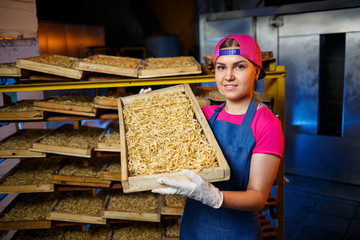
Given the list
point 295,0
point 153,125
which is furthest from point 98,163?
point 295,0

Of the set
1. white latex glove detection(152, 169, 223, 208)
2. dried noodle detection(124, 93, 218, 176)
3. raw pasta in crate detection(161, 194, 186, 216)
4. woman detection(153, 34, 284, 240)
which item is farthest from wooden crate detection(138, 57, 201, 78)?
white latex glove detection(152, 169, 223, 208)

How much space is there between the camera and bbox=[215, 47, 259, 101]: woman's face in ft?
5.57

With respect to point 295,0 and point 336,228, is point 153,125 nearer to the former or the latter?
point 336,228

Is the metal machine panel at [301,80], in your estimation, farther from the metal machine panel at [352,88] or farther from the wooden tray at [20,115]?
Result: the wooden tray at [20,115]

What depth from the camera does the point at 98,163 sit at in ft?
11.5

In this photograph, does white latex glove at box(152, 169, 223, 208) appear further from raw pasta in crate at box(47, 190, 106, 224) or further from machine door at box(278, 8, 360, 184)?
machine door at box(278, 8, 360, 184)

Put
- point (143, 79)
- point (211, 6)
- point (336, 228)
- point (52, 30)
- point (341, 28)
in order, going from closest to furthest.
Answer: point (143, 79)
point (336, 228)
point (341, 28)
point (211, 6)
point (52, 30)

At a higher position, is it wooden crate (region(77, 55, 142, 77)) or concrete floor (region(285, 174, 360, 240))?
wooden crate (region(77, 55, 142, 77))

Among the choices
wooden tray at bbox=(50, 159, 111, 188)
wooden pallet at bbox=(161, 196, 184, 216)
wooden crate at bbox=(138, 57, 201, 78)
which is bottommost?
wooden pallet at bbox=(161, 196, 184, 216)

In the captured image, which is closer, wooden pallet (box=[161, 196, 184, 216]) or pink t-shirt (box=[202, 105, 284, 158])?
pink t-shirt (box=[202, 105, 284, 158])

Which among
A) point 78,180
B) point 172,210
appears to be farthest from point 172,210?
point 78,180

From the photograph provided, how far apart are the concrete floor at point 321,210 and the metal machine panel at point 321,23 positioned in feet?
9.49

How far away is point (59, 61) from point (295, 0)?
613 centimetres

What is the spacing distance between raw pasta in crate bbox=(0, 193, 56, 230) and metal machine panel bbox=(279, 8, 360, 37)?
504 centimetres
